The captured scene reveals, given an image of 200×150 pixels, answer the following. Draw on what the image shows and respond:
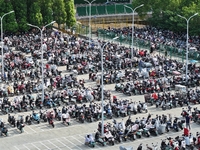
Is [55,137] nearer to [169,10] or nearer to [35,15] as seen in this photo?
[35,15]

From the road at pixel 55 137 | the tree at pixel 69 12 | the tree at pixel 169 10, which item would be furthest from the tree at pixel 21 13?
the road at pixel 55 137

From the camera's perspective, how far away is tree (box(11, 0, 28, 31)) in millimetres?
97062

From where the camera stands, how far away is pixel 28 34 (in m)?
96.3

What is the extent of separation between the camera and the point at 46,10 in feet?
325

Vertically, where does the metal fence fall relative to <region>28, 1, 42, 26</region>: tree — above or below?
below

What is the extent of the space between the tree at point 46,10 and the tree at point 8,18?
5.15 m

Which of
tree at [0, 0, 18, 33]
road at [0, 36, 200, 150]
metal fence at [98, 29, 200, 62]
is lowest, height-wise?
road at [0, 36, 200, 150]

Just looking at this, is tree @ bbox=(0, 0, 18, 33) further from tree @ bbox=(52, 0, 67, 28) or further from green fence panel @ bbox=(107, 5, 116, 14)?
green fence panel @ bbox=(107, 5, 116, 14)

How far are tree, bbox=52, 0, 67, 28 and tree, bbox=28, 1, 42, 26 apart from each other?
10.0ft

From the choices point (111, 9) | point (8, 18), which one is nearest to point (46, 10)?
point (8, 18)

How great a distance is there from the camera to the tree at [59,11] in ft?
326

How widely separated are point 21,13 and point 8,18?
2.42 metres

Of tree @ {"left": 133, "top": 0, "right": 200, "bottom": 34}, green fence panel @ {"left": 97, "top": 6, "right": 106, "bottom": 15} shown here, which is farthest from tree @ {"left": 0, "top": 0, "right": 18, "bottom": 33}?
green fence panel @ {"left": 97, "top": 6, "right": 106, "bottom": 15}

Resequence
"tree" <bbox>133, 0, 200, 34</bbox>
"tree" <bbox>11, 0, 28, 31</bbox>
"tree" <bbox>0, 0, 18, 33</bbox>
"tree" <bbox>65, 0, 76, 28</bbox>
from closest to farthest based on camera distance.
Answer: "tree" <bbox>0, 0, 18, 33</bbox>
"tree" <bbox>11, 0, 28, 31</bbox>
"tree" <bbox>133, 0, 200, 34</bbox>
"tree" <bbox>65, 0, 76, 28</bbox>
